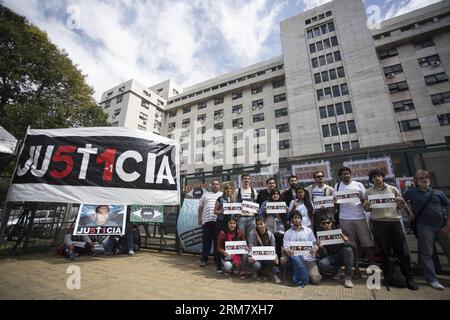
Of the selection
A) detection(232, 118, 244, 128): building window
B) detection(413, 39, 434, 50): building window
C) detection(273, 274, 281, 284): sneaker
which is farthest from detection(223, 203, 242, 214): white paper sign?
detection(413, 39, 434, 50): building window

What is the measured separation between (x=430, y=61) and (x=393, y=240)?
3192cm

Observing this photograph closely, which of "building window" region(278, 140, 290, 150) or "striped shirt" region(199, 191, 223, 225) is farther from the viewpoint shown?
"building window" region(278, 140, 290, 150)

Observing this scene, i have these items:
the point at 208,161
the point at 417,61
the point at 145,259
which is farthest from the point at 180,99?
the point at 145,259

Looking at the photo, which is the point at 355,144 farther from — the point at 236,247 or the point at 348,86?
the point at 236,247

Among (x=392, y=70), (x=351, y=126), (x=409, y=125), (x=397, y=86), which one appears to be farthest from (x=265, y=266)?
(x=392, y=70)

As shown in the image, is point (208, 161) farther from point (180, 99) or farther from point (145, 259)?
point (145, 259)

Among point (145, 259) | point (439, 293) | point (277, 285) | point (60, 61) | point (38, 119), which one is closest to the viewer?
point (439, 293)

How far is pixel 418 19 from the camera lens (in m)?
26.1

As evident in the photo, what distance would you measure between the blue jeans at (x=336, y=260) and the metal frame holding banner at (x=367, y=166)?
2290 mm

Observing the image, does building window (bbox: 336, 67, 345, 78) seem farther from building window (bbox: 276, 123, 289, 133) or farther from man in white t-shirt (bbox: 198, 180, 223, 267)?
man in white t-shirt (bbox: 198, 180, 223, 267)

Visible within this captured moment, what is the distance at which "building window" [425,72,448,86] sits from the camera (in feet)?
74.5

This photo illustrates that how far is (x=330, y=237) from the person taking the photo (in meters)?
3.79

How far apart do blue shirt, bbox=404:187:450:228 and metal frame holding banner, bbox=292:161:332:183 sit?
1.91 m

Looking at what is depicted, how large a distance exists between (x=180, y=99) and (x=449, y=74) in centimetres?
3929
